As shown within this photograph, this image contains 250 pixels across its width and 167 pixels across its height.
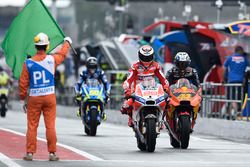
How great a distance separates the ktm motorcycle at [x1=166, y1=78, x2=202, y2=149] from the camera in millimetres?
20297

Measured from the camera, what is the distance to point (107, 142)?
72.1ft

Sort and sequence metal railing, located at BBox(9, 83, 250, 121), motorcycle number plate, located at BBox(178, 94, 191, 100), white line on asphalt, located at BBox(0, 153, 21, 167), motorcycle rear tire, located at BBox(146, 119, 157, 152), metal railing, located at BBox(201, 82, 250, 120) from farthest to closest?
metal railing, located at BBox(201, 82, 250, 120), metal railing, located at BBox(9, 83, 250, 121), motorcycle number plate, located at BBox(178, 94, 191, 100), motorcycle rear tire, located at BBox(146, 119, 157, 152), white line on asphalt, located at BBox(0, 153, 21, 167)

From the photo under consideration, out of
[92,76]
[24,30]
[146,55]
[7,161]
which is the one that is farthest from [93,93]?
[7,161]

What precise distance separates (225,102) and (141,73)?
743 centimetres

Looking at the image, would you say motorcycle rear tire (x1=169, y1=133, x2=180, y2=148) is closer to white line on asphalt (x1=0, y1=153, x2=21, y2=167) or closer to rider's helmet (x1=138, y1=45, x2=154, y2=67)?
rider's helmet (x1=138, y1=45, x2=154, y2=67)

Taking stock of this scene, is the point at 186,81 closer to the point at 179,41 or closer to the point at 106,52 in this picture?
the point at 179,41

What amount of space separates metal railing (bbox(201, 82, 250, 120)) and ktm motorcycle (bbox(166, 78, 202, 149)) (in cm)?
460

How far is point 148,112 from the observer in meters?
19.2

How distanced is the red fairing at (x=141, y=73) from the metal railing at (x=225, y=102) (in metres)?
5.66

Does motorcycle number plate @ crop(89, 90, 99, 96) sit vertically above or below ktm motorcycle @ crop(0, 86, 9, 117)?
above

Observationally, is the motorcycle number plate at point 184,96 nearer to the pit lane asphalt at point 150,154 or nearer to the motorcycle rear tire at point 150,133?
the pit lane asphalt at point 150,154

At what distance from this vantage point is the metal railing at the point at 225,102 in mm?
25797

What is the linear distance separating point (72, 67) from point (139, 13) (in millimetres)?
7331


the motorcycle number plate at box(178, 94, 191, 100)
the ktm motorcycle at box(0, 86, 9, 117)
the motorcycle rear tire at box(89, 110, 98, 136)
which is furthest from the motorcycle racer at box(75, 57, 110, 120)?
the ktm motorcycle at box(0, 86, 9, 117)
